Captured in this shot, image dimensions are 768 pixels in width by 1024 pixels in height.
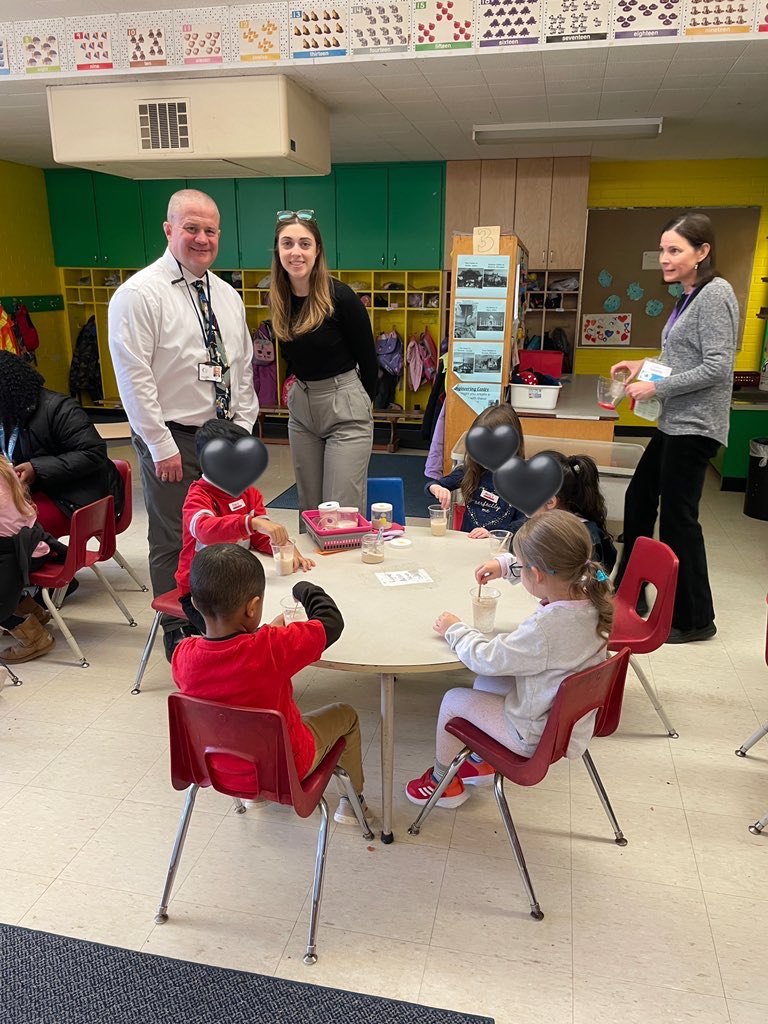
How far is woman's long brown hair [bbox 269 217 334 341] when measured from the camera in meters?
3.30

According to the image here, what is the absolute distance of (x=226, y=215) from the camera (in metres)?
8.41

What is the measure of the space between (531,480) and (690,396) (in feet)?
8.15

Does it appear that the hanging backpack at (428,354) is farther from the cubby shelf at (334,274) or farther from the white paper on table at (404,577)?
the white paper on table at (404,577)

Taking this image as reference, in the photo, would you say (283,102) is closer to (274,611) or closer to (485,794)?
(274,611)

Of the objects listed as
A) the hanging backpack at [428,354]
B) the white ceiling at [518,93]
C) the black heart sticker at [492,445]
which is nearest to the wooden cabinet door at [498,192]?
the white ceiling at [518,93]

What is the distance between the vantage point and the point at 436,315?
27.8 ft

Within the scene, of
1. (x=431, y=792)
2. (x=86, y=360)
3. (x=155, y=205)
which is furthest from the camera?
(x=86, y=360)

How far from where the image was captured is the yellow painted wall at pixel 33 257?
27.1 ft

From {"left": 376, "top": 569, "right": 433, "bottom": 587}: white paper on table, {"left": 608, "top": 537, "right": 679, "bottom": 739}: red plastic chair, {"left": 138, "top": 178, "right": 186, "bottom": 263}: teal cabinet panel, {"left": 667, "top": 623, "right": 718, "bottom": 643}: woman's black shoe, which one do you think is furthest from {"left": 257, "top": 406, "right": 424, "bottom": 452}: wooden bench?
{"left": 376, "top": 569, "right": 433, "bottom": 587}: white paper on table

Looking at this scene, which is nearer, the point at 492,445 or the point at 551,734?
the point at 492,445

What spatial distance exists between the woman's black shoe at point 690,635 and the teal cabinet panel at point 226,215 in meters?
6.52

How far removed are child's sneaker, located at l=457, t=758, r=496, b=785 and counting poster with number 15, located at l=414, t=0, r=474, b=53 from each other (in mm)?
3793

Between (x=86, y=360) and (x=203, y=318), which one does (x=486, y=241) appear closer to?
(x=203, y=318)

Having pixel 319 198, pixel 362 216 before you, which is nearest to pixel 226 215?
pixel 319 198
